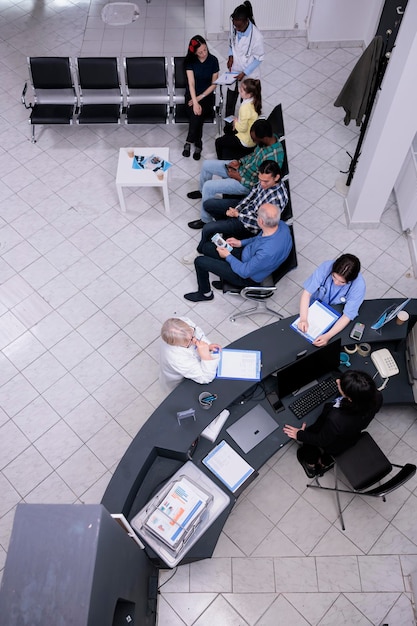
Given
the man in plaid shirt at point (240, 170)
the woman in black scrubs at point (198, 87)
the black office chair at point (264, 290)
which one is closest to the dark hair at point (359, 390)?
the black office chair at point (264, 290)

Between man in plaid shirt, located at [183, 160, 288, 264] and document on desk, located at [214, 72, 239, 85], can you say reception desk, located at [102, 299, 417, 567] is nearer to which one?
man in plaid shirt, located at [183, 160, 288, 264]

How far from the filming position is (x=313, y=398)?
431 cm

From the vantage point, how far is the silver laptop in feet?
13.6

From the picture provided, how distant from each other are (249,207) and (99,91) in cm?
335

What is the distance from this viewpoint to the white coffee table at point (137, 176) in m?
6.04

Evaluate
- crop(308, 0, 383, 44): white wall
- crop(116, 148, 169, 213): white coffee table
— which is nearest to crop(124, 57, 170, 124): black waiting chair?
crop(116, 148, 169, 213): white coffee table

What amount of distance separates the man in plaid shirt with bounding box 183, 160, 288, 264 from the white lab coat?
7.25 ft

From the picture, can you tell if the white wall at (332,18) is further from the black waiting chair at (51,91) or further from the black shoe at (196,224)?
the black shoe at (196,224)

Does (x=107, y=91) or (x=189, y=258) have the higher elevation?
(x=107, y=91)

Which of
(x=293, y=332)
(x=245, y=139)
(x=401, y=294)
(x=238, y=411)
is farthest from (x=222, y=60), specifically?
(x=238, y=411)

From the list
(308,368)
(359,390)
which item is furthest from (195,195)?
(359,390)

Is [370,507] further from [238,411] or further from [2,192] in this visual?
[2,192]

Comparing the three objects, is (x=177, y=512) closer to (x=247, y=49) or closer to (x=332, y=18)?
(x=247, y=49)

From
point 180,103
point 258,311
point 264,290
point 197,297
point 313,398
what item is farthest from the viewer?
point 180,103
